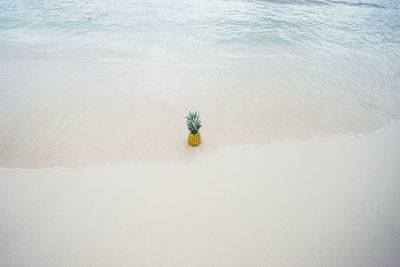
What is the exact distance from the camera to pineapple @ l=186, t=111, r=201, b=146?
16.9 feet

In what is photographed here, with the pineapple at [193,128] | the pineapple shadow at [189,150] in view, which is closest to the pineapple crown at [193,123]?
the pineapple at [193,128]


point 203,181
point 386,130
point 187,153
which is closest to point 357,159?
point 386,130

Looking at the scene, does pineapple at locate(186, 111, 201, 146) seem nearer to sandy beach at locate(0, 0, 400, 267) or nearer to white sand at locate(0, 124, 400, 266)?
sandy beach at locate(0, 0, 400, 267)

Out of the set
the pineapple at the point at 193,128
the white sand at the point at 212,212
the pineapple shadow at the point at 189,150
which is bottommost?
the white sand at the point at 212,212

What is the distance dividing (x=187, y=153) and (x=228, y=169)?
123 cm

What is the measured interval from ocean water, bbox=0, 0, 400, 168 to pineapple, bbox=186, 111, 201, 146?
27cm

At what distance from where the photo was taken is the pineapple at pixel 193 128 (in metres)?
5.16

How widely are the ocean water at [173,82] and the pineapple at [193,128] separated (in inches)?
10.4

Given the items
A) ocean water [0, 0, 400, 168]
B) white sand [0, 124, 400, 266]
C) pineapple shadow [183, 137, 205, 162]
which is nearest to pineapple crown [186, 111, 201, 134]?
pineapple shadow [183, 137, 205, 162]

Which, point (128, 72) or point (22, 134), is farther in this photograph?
point (128, 72)

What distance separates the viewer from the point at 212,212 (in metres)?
4.11

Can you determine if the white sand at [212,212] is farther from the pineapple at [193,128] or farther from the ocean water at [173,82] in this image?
the ocean water at [173,82]

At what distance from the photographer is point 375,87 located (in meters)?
8.64

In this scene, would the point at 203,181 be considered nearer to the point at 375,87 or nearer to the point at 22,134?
the point at 22,134
